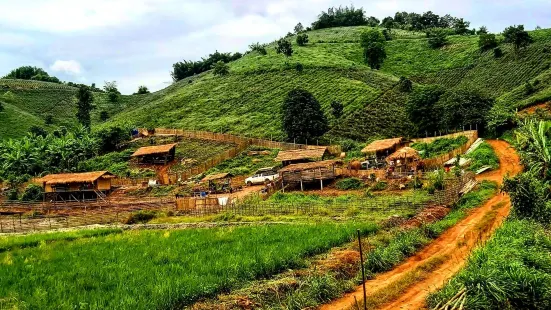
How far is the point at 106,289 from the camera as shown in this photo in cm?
1485

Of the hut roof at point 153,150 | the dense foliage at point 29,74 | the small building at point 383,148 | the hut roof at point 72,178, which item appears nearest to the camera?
the small building at point 383,148

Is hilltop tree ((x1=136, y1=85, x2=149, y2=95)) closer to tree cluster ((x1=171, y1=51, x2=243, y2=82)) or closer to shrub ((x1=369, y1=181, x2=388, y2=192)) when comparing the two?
tree cluster ((x1=171, y1=51, x2=243, y2=82))

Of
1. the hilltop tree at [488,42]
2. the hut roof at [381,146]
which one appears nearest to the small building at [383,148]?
the hut roof at [381,146]

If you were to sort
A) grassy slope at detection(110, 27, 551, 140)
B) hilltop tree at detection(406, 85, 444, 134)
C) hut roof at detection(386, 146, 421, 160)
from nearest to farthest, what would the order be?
1. hut roof at detection(386, 146, 421, 160)
2. hilltop tree at detection(406, 85, 444, 134)
3. grassy slope at detection(110, 27, 551, 140)

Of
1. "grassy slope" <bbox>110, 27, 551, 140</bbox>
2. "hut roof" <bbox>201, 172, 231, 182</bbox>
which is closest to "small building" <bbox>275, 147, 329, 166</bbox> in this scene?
"hut roof" <bbox>201, 172, 231, 182</bbox>

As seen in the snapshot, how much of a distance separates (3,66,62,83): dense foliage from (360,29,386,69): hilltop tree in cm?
9194

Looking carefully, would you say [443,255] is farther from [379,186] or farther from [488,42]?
[488,42]

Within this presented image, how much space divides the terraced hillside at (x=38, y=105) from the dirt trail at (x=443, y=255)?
84566 mm

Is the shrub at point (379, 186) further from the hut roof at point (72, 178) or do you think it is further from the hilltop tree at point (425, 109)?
the hut roof at point (72, 178)

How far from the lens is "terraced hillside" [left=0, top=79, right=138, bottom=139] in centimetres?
9469

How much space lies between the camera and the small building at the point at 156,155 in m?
66.8

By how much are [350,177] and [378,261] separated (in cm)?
2880

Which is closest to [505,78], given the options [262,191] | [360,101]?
[360,101]

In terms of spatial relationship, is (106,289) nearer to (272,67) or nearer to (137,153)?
(137,153)
